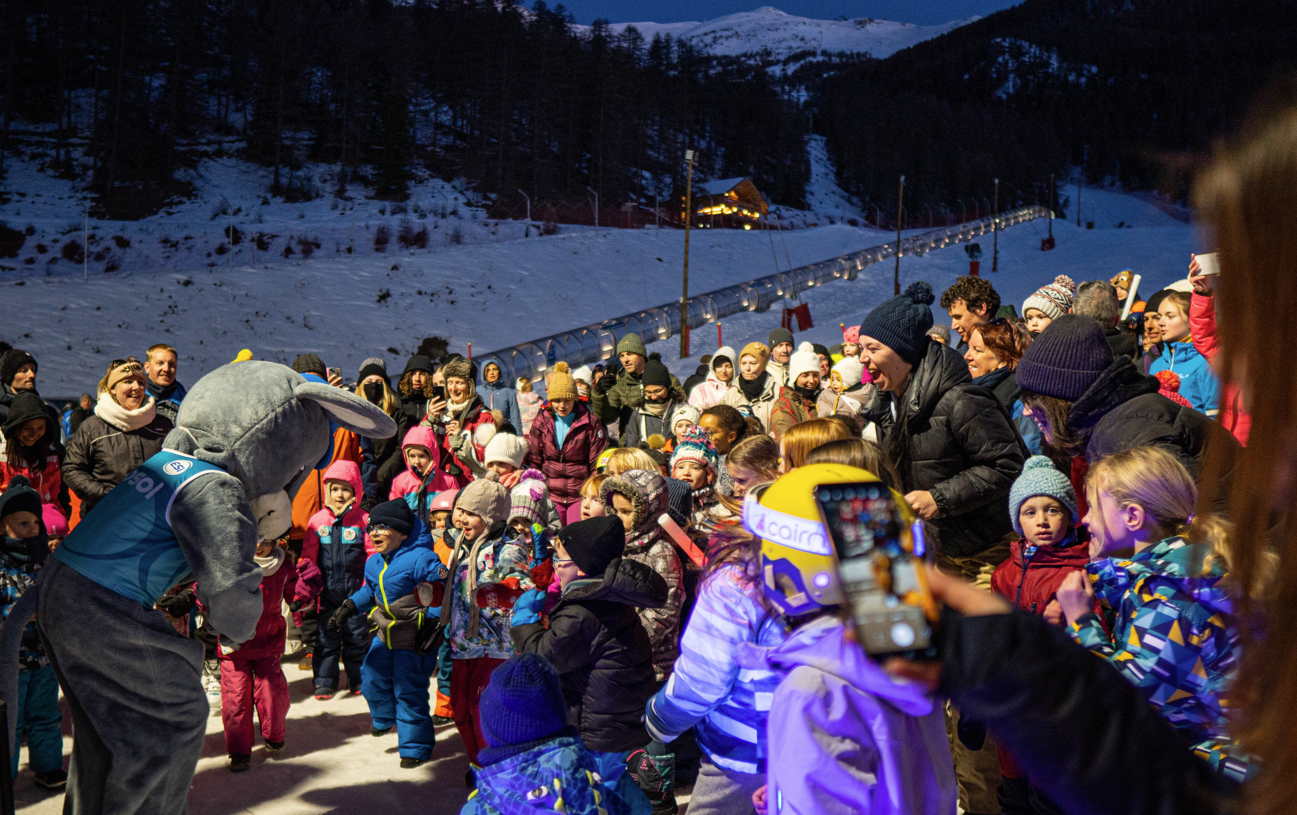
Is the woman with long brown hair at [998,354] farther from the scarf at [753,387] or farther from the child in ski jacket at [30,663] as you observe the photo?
the child in ski jacket at [30,663]

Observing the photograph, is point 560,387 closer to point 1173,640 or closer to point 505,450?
point 505,450

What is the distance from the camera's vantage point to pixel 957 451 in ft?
11.2

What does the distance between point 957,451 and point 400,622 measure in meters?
2.78

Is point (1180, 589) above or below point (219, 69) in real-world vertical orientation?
below

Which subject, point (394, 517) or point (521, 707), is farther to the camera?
point (394, 517)

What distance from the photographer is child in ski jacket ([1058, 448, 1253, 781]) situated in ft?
6.16

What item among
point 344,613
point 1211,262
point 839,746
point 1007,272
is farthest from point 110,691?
point 1007,272

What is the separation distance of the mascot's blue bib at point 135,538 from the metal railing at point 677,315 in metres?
14.6

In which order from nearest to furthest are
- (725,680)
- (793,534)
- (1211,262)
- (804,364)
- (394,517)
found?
1. (1211,262)
2. (793,534)
3. (725,680)
4. (394,517)
5. (804,364)

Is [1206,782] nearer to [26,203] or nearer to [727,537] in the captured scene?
[727,537]

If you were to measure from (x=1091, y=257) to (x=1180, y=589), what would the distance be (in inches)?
1517

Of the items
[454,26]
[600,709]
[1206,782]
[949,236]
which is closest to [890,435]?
[600,709]

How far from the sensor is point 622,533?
3617mm

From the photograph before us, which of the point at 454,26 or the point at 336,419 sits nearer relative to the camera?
the point at 336,419
